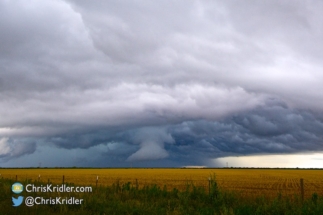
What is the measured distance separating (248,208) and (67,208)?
26.8ft

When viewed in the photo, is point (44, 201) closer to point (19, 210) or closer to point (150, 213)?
point (19, 210)

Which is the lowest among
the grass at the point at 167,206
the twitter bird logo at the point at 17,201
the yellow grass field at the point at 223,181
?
the yellow grass field at the point at 223,181

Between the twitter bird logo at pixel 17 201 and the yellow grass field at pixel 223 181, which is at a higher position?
the twitter bird logo at pixel 17 201

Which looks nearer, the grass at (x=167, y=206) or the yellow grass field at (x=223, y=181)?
the grass at (x=167, y=206)

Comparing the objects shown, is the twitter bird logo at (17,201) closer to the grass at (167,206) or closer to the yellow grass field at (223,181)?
the grass at (167,206)

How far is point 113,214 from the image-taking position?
12.6 meters

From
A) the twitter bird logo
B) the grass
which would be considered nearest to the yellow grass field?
the grass

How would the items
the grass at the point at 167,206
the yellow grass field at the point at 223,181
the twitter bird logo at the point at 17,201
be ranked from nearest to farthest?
1. the grass at the point at 167,206
2. the twitter bird logo at the point at 17,201
3. the yellow grass field at the point at 223,181

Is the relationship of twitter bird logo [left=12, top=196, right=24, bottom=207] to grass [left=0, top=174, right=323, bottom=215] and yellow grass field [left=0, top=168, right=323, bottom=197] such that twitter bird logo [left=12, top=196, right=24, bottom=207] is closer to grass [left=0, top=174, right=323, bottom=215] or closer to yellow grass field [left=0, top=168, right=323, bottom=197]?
grass [left=0, top=174, right=323, bottom=215]

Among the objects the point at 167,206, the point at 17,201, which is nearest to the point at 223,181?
the point at 167,206

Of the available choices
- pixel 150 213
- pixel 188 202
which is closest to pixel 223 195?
pixel 188 202

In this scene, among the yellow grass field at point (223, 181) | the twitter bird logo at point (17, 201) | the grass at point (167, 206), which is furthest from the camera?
the yellow grass field at point (223, 181)

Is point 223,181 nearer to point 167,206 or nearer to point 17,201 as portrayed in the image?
point 167,206

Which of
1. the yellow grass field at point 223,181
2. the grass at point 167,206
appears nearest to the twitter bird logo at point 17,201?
the grass at point 167,206
